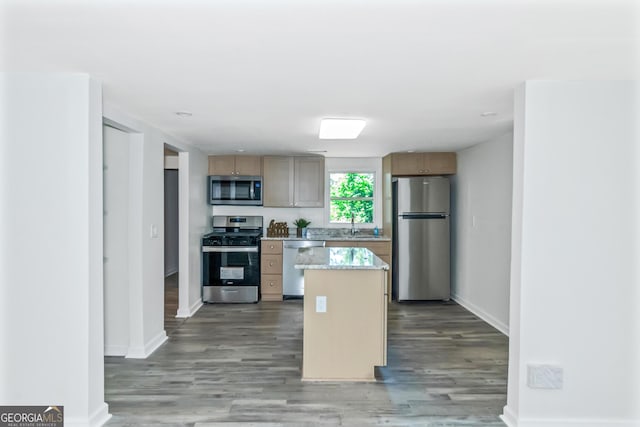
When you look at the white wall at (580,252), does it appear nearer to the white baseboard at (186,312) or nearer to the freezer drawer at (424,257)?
the freezer drawer at (424,257)

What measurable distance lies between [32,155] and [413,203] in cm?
427

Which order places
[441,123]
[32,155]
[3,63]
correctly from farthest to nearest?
[441,123]
[32,155]
[3,63]

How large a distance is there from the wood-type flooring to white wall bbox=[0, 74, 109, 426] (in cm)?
57

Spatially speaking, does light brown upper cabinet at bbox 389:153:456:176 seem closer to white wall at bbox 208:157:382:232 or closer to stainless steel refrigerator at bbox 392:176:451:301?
stainless steel refrigerator at bbox 392:176:451:301

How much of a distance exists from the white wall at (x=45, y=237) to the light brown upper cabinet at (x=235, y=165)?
3.40 meters

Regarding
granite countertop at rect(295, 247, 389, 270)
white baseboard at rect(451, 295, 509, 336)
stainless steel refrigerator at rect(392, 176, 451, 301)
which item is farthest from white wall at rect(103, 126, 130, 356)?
white baseboard at rect(451, 295, 509, 336)

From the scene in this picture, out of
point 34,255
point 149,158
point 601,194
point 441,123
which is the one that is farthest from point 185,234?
point 601,194

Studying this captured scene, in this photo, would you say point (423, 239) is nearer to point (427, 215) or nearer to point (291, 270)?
point (427, 215)

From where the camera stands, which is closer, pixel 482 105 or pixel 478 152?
pixel 482 105

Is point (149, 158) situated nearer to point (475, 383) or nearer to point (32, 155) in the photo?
point (32, 155)

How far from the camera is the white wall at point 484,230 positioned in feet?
13.4

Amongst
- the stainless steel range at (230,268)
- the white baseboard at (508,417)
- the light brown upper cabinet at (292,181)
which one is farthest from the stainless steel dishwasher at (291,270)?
the white baseboard at (508,417)

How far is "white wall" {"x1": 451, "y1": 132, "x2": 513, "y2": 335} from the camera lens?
4.07 m

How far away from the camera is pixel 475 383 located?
291cm
